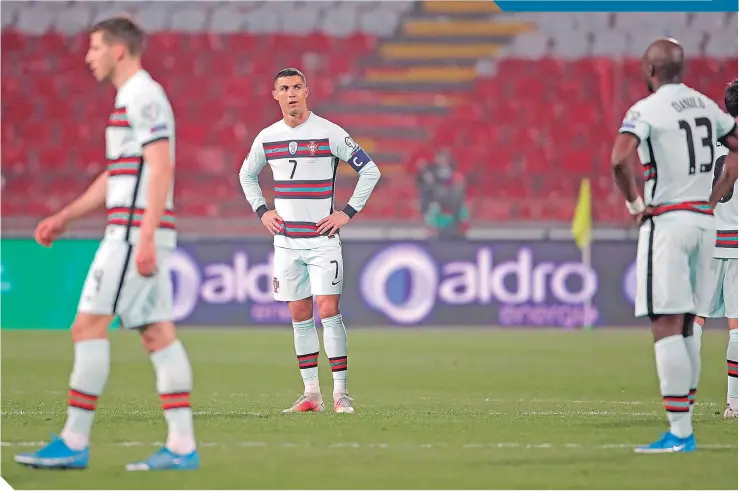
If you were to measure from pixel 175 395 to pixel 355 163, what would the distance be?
329cm

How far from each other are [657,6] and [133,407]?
63.3 ft

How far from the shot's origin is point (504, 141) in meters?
25.2

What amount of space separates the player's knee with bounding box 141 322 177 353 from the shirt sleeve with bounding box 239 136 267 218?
3075 millimetres

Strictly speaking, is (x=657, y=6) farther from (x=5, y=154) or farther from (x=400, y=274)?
(x=5, y=154)

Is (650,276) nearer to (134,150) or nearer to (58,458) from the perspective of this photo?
(134,150)

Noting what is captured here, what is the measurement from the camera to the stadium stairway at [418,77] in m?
25.2

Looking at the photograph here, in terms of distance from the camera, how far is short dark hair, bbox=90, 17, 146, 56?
20.1ft

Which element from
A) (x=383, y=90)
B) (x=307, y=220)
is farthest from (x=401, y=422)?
(x=383, y=90)

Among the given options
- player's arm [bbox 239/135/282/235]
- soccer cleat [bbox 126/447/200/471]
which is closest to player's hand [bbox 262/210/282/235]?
player's arm [bbox 239/135/282/235]

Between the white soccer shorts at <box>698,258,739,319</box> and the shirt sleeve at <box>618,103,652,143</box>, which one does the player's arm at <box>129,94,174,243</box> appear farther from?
the white soccer shorts at <box>698,258,739,319</box>

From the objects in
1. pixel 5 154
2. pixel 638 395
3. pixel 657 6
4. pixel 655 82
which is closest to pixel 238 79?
pixel 5 154

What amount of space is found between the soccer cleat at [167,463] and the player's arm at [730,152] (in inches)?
118

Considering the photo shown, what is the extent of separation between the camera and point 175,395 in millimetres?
6102

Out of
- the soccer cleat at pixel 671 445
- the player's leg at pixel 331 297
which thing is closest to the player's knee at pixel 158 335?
the soccer cleat at pixel 671 445
